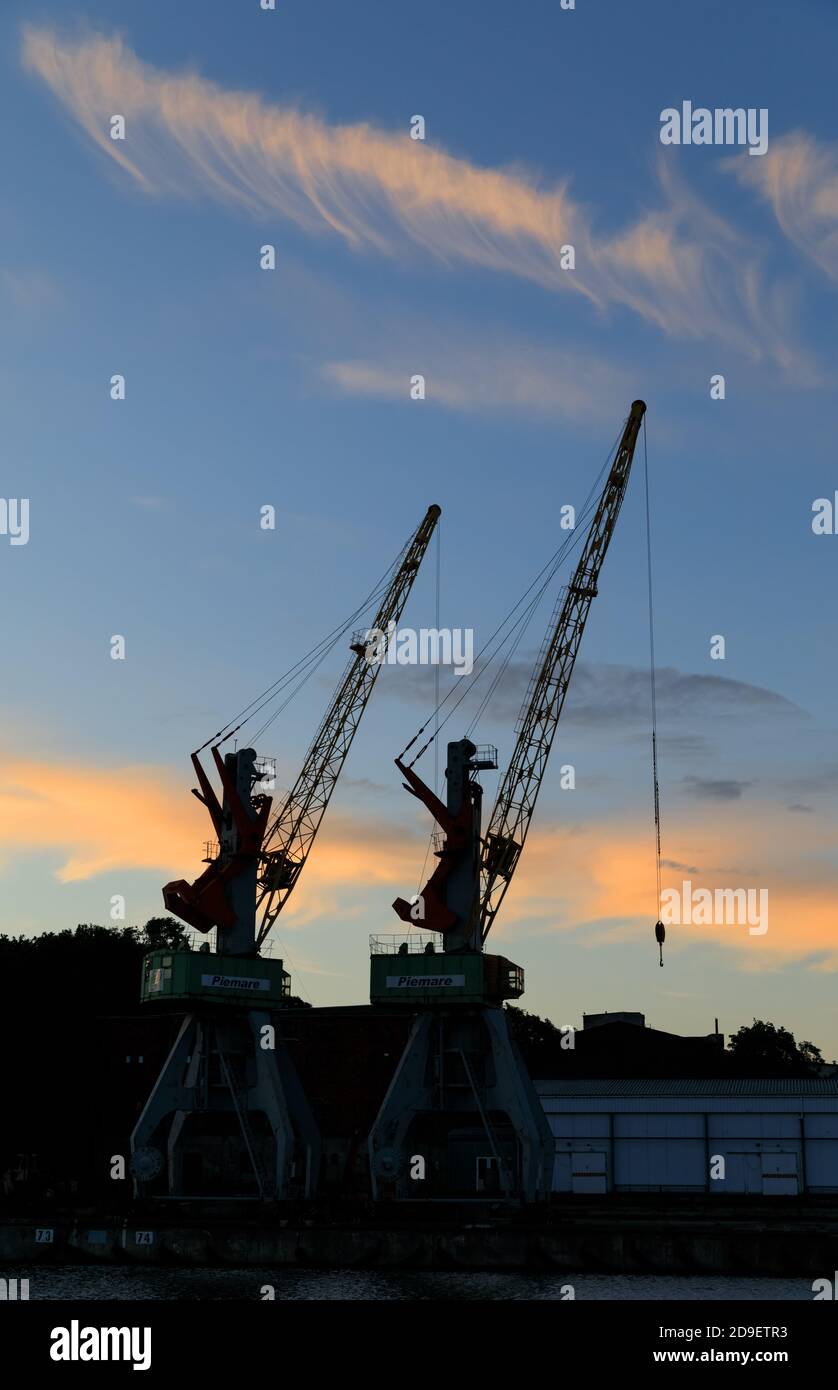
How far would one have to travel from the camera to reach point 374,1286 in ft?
188

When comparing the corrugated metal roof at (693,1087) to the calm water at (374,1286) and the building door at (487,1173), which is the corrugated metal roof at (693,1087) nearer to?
the building door at (487,1173)

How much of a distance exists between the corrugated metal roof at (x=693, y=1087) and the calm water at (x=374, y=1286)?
3498cm

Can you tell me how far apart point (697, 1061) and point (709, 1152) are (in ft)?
65.9

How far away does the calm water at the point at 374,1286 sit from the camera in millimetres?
53125

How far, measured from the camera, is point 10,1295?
55344mm

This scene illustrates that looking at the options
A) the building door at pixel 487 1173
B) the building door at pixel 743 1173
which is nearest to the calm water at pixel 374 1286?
the building door at pixel 487 1173

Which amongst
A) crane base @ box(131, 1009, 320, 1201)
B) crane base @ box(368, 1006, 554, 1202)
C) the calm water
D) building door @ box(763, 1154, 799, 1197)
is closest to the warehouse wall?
building door @ box(763, 1154, 799, 1197)

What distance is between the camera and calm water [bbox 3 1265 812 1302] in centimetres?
5312

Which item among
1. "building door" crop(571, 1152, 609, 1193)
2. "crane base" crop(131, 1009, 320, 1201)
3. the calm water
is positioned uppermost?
"crane base" crop(131, 1009, 320, 1201)

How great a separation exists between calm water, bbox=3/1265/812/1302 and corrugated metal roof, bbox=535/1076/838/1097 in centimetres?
3498

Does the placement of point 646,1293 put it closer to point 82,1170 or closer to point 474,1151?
point 474,1151

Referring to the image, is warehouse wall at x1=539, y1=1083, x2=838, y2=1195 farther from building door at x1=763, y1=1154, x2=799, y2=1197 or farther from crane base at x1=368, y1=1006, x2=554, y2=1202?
crane base at x1=368, y1=1006, x2=554, y2=1202

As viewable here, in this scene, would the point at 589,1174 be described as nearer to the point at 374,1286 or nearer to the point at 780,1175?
the point at 780,1175
